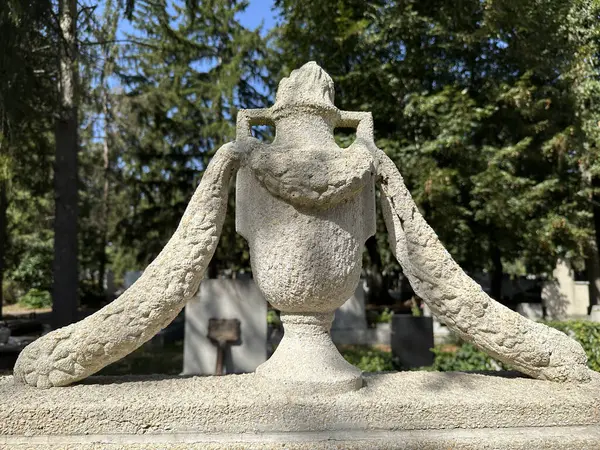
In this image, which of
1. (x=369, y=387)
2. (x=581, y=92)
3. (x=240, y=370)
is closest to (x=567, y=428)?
Answer: (x=369, y=387)

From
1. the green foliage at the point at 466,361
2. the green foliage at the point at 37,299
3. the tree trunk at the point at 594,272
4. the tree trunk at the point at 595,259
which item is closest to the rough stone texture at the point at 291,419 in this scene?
the green foliage at the point at 466,361

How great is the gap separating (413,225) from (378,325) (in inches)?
352

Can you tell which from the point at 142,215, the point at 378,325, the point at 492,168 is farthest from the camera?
the point at 142,215

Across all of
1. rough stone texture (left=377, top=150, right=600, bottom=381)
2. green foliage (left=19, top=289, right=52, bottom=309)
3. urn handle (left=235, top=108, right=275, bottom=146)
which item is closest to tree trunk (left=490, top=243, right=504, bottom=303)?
rough stone texture (left=377, top=150, right=600, bottom=381)

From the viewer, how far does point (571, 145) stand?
8914 millimetres

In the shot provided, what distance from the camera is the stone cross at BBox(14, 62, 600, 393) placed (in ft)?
8.43

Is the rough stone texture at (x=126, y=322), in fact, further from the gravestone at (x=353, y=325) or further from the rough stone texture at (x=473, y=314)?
the gravestone at (x=353, y=325)

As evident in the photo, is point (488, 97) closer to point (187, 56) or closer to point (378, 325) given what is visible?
point (378, 325)

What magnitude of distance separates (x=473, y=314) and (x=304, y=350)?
3.17 ft

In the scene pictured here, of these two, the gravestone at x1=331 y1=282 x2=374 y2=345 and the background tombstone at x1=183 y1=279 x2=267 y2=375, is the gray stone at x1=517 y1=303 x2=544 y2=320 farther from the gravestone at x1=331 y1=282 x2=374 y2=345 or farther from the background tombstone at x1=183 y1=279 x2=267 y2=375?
the background tombstone at x1=183 y1=279 x2=267 y2=375

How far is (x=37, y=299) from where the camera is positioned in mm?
19578

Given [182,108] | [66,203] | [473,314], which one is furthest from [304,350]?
[182,108]

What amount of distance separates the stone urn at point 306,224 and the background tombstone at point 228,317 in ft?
13.7

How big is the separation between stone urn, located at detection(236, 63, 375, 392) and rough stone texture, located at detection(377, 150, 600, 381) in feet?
0.92
